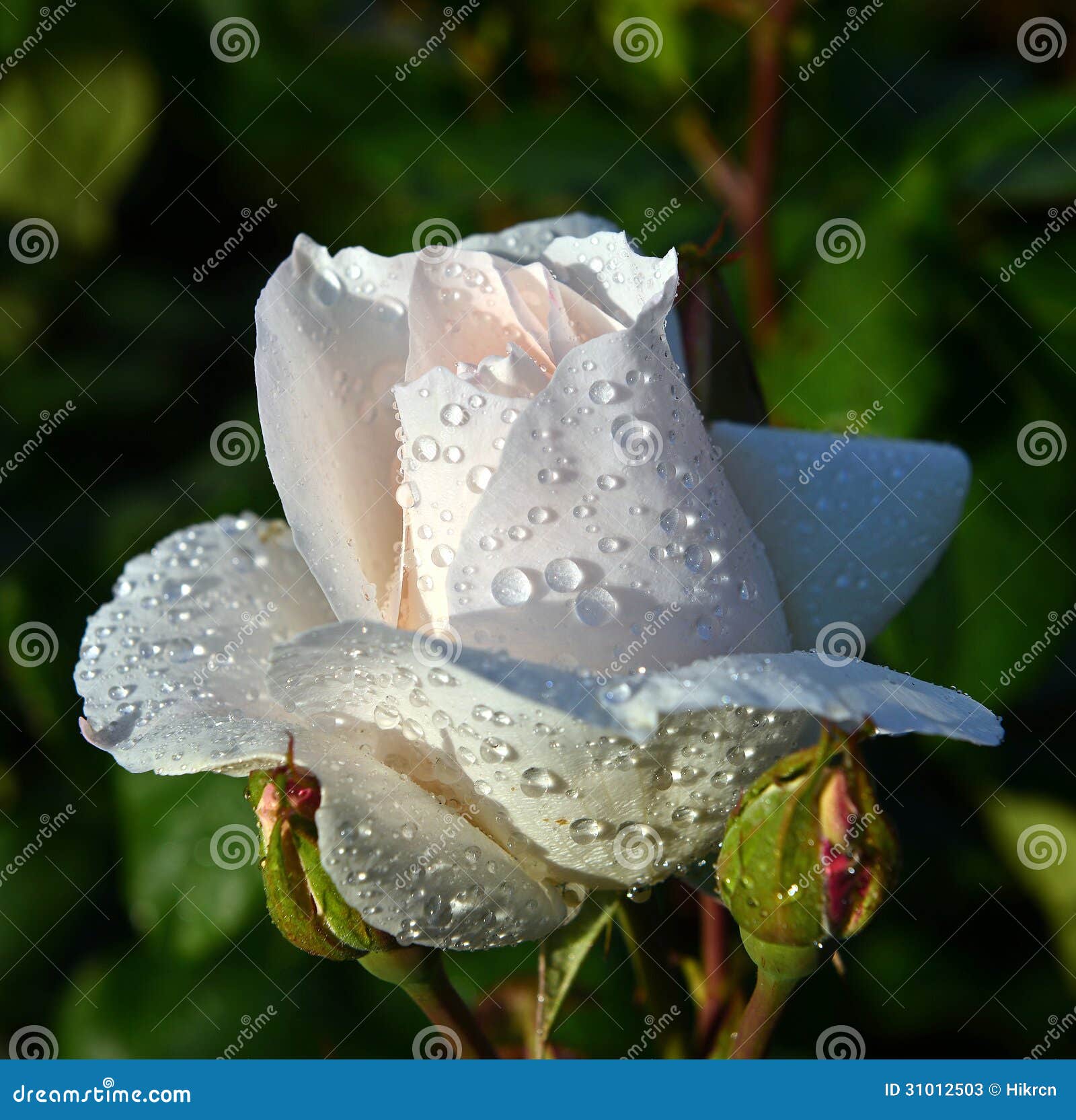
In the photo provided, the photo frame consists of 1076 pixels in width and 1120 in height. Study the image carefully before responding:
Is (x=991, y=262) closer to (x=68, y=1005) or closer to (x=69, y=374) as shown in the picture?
(x=69, y=374)
